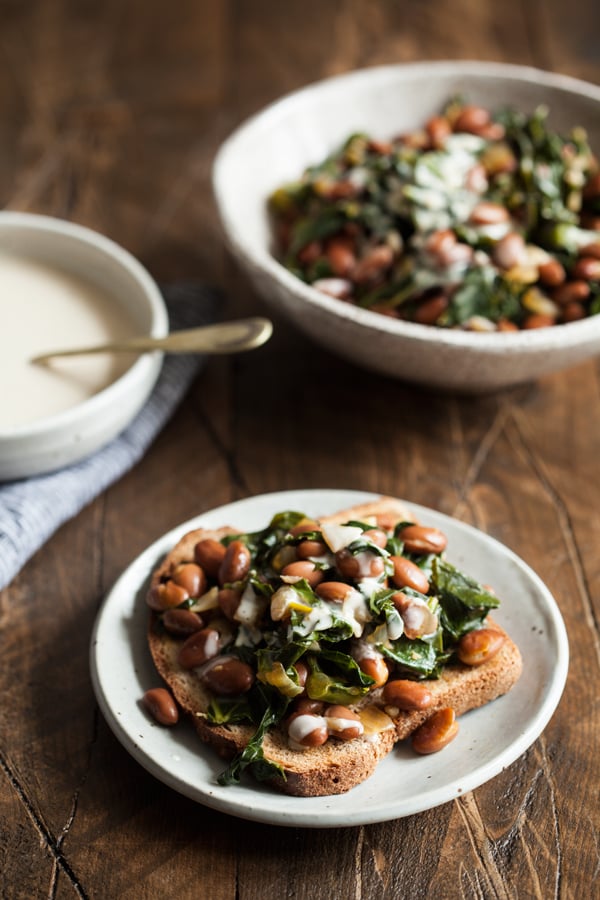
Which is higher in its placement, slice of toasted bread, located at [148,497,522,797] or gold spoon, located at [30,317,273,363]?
gold spoon, located at [30,317,273,363]

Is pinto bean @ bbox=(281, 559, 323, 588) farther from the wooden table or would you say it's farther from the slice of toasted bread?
the wooden table

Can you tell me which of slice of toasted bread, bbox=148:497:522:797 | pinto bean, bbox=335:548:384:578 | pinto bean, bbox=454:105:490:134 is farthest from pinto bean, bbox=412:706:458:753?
pinto bean, bbox=454:105:490:134

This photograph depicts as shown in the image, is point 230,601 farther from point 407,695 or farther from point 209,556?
point 407,695

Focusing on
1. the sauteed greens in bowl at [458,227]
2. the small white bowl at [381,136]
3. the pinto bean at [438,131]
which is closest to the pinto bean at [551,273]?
the sauteed greens in bowl at [458,227]

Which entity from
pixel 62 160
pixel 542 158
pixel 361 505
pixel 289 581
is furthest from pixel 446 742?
pixel 62 160

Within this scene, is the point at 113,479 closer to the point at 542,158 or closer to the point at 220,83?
the point at 542,158
